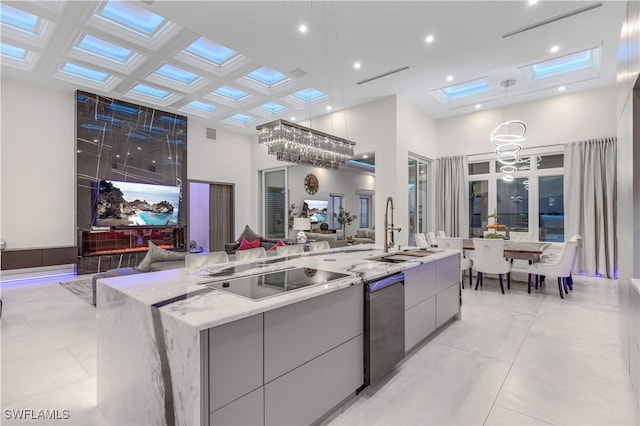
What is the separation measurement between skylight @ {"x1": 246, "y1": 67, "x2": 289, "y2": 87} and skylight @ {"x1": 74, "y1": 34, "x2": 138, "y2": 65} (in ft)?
6.50

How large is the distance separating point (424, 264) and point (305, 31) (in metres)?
3.39

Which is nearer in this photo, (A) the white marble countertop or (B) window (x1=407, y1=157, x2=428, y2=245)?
(A) the white marble countertop

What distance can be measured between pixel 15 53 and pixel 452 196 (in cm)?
908

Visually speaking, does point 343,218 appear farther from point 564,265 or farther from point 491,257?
point 564,265

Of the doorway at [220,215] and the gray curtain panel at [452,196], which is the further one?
the doorway at [220,215]

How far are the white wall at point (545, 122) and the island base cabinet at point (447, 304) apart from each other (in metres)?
4.98

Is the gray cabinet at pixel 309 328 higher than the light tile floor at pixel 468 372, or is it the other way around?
the gray cabinet at pixel 309 328

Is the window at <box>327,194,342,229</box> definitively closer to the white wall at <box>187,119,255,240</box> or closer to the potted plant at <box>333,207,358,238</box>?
the potted plant at <box>333,207,358,238</box>

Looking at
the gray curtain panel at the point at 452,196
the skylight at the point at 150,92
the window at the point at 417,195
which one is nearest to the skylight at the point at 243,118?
the skylight at the point at 150,92

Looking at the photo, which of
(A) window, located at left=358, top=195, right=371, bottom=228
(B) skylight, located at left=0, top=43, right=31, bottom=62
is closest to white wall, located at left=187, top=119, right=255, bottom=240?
(B) skylight, located at left=0, top=43, right=31, bottom=62

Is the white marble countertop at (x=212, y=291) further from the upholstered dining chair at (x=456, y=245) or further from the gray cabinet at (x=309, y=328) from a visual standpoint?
the upholstered dining chair at (x=456, y=245)

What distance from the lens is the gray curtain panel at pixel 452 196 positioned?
748 centimetres

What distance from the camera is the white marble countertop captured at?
1.29m

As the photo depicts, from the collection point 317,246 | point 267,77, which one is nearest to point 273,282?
point 317,246
